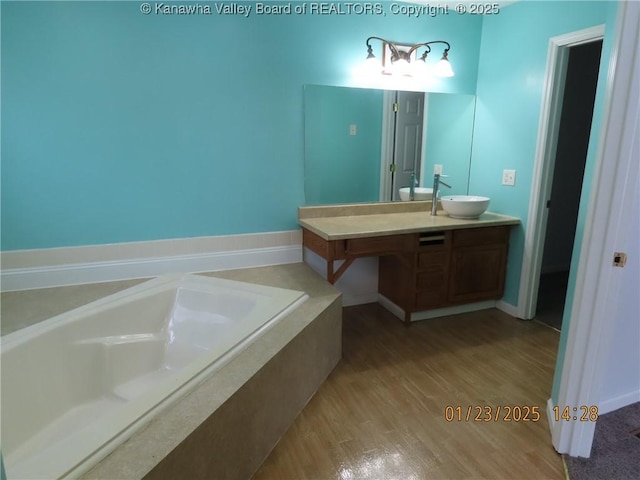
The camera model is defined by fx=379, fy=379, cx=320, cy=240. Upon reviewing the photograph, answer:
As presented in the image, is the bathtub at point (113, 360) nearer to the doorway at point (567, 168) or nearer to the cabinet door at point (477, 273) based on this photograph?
the cabinet door at point (477, 273)

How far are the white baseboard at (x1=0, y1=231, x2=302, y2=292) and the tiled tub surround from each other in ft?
0.35

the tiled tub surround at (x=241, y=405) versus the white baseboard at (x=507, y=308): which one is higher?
the tiled tub surround at (x=241, y=405)

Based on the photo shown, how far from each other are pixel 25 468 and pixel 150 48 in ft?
6.94

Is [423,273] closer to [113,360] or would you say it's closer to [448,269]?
[448,269]

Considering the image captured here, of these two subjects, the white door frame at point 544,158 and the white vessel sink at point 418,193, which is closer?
the white door frame at point 544,158

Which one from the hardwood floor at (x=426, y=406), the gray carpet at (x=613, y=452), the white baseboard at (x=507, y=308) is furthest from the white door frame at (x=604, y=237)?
the white baseboard at (x=507, y=308)

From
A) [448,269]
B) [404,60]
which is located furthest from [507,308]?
[404,60]

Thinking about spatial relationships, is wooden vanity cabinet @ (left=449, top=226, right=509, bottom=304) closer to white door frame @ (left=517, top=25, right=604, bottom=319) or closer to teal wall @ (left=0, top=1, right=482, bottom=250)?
white door frame @ (left=517, top=25, right=604, bottom=319)

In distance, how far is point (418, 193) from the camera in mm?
3080

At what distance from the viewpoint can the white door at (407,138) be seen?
2893 mm

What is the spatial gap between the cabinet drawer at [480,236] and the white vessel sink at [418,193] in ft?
1.60

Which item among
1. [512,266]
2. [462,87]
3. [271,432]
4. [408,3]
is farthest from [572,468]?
[408,3]

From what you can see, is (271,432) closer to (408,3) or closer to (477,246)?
(477,246)

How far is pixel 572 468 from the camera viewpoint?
1543 mm
